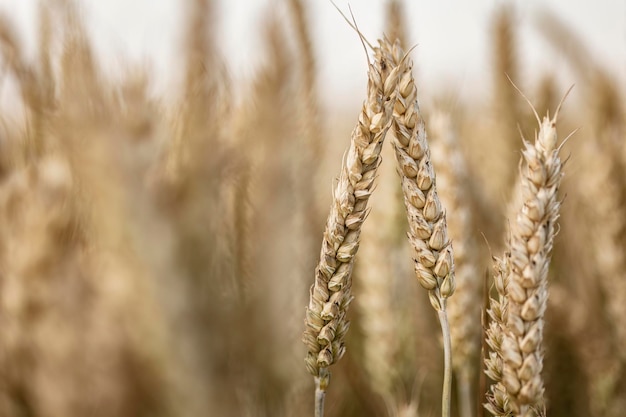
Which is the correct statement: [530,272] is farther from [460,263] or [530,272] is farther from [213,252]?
[460,263]

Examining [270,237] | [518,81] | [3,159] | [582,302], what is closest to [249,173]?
[270,237]

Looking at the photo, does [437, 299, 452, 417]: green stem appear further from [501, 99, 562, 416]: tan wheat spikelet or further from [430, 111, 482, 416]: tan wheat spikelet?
[430, 111, 482, 416]: tan wheat spikelet

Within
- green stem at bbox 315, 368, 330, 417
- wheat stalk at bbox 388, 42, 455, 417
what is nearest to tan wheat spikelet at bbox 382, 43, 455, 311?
wheat stalk at bbox 388, 42, 455, 417

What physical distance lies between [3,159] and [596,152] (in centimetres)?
106

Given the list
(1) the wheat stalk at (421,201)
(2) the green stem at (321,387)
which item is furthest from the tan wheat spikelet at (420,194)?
(2) the green stem at (321,387)

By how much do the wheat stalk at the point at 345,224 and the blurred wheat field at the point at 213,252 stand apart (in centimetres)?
2

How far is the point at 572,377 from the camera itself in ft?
3.87

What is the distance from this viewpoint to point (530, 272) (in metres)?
0.48

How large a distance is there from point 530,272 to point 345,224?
16cm

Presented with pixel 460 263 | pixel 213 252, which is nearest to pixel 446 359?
pixel 213 252

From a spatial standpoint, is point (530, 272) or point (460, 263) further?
point (460, 263)

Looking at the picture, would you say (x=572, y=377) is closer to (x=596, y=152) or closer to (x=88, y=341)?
(x=596, y=152)

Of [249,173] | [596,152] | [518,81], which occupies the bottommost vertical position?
[249,173]

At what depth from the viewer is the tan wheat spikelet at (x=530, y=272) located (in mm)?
485
